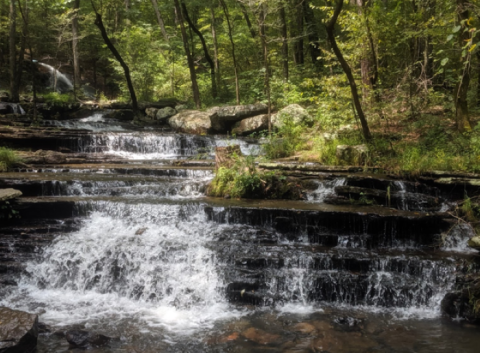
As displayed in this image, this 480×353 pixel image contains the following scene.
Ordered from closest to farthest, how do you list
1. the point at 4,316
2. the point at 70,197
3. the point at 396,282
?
1. the point at 4,316
2. the point at 396,282
3. the point at 70,197

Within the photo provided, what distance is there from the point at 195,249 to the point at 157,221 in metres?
1.48

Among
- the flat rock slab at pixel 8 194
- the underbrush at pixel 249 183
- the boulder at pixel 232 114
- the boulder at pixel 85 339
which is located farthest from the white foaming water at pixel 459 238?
the boulder at pixel 232 114

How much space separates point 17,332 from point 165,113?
1640 centimetres

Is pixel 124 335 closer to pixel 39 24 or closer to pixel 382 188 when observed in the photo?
pixel 382 188

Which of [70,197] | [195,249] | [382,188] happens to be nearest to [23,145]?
[70,197]

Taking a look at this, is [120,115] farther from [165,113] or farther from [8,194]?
[8,194]

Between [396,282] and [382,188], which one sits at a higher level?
[382,188]

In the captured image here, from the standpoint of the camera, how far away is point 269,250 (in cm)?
688

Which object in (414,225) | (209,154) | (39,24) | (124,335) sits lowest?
(124,335)

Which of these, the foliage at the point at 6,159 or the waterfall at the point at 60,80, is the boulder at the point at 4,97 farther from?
the foliage at the point at 6,159

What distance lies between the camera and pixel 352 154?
34.9ft

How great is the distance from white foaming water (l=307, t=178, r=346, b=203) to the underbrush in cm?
36

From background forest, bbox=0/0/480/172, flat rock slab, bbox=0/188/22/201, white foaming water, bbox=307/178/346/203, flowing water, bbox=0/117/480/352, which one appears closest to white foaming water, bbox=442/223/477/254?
flowing water, bbox=0/117/480/352

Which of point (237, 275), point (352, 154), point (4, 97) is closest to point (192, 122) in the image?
point (352, 154)
